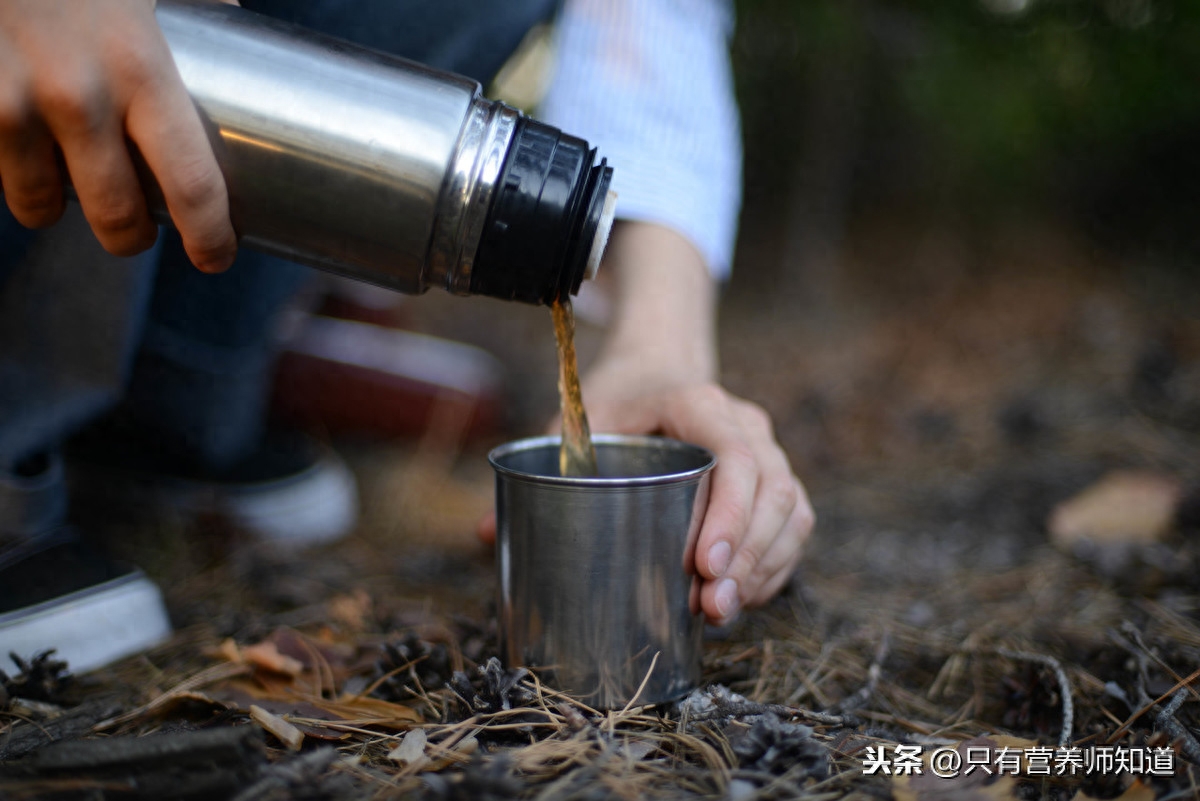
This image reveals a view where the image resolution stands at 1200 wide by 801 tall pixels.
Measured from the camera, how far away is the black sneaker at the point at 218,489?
2.45 m

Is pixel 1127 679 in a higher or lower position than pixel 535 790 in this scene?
higher

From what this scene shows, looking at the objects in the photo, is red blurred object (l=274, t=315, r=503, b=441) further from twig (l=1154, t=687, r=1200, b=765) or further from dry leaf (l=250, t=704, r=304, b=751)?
twig (l=1154, t=687, r=1200, b=765)

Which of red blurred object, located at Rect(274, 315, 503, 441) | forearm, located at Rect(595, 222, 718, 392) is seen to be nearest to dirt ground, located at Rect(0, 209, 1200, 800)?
red blurred object, located at Rect(274, 315, 503, 441)

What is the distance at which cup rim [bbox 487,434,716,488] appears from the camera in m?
1.26

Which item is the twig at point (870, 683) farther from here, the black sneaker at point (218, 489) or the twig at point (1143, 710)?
the black sneaker at point (218, 489)

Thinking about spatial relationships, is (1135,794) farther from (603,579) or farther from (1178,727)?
(603,579)

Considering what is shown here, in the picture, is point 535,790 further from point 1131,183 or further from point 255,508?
point 1131,183

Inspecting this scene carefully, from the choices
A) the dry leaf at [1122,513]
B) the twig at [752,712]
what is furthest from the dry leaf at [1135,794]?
the dry leaf at [1122,513]

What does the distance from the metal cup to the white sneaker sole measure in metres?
0.89

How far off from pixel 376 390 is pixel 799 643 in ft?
7.13

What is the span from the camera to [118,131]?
1159 millimetres

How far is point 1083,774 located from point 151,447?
2495mm

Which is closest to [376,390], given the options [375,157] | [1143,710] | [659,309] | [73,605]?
[659,309]

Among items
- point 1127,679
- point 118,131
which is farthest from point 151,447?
point 1127,679
